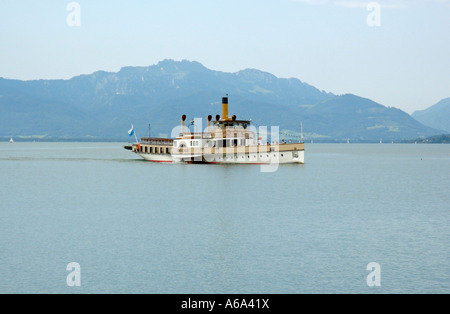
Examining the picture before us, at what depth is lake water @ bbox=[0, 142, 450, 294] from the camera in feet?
107

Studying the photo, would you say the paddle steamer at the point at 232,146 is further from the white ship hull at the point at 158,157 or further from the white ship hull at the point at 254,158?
the white ship hull at the point at 158,157

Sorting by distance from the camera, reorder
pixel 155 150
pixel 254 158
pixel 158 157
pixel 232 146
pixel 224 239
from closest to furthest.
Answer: pixel 224 239
pixel 254 158
pixel 232 146
pixel 158 157
pixel 155 150

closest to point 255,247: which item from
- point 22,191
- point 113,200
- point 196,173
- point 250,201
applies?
point 250,201

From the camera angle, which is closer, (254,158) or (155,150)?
(254,158)

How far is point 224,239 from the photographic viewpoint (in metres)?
44.3

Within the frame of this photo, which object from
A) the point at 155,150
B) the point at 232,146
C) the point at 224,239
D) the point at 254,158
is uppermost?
the point at 232,146

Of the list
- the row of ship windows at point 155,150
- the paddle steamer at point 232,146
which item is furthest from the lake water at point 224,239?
the row of ship windows at point 155,150

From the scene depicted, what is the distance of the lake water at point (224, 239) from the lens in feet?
107

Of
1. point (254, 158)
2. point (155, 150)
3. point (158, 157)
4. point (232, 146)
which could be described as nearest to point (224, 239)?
point (254, 158)

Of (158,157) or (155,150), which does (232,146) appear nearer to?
(158,157)

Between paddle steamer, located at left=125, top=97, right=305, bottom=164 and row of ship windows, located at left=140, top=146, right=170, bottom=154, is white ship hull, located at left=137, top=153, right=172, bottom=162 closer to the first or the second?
row of ship windows, located at left=140, top=146, right=170, bottom=154

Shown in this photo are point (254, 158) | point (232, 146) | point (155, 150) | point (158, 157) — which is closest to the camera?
point (254, 158)
